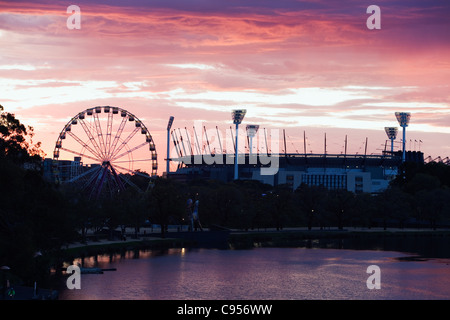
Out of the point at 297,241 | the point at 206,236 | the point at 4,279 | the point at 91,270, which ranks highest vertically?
the point at 4,279

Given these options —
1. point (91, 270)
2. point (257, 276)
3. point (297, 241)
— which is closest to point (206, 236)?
point (297, 241)

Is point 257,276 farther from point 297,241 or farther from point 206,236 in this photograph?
point 297,241

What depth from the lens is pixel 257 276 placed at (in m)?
73.3

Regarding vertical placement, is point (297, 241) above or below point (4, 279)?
below

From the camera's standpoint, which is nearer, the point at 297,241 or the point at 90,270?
the point at 90,270

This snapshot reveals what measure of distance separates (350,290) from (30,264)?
3092 centimetres

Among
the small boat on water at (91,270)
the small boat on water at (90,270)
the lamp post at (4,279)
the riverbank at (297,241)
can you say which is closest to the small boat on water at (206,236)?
the riverbank at (297,241)

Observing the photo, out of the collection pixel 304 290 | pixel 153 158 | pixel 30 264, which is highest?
pixel 153 158

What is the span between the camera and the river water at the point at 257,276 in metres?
60.8

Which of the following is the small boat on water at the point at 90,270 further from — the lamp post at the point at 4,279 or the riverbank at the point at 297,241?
the lamp post at the point at 4,279

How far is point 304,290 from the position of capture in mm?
64062
